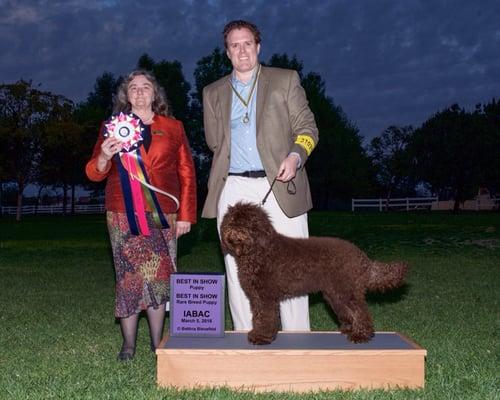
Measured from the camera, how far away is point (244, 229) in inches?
157

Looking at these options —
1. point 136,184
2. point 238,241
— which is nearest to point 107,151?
point 136,184

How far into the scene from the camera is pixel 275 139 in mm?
4672

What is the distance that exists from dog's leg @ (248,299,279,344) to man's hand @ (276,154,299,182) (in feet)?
2.72

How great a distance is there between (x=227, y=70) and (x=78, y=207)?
3027 centimetres

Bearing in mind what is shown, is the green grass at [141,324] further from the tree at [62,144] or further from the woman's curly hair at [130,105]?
the tree at [62,144]

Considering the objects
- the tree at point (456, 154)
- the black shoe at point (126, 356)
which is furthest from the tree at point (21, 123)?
the black shoe at point (126, 356)

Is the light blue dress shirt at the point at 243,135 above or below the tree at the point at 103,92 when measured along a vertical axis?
below

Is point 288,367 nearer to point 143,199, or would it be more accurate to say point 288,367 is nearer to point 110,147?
point 143,199

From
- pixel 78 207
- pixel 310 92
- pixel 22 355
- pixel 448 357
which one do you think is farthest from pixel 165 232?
pixel 78 207

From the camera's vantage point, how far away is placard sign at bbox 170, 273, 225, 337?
14.8ft

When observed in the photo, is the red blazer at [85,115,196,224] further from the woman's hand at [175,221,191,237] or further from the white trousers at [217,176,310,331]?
the white trousers at [217,176,310,331]

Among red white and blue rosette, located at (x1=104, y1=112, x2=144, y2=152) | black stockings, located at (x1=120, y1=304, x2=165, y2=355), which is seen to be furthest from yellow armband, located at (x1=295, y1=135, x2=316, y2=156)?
black stockings, located at (x1=120, y1=304, x2=165, y2=355)

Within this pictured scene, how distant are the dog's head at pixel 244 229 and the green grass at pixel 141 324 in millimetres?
900

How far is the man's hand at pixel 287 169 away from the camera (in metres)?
4.38
